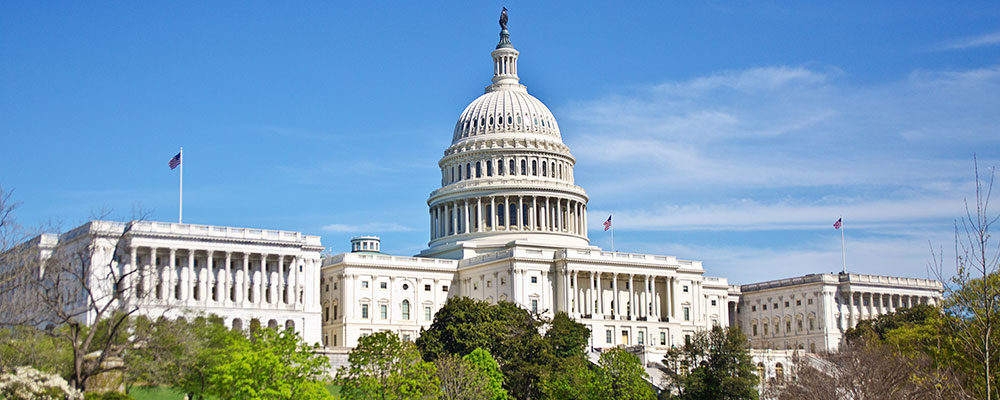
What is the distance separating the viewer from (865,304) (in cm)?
15300

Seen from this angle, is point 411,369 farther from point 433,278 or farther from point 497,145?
point 497,145

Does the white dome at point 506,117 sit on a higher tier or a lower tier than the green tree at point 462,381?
higher

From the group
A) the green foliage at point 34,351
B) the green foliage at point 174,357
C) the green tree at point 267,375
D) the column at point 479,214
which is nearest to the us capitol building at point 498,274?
the column at point 479,214

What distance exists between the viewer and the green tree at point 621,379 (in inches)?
3130

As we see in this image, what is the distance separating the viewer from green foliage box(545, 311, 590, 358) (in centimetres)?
9312

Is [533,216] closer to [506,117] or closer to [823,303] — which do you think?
[506,117]

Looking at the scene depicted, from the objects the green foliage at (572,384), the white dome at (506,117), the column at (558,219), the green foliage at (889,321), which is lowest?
the green foliage at (572,384)

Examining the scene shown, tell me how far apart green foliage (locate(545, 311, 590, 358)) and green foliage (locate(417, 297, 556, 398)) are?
1.48 meters

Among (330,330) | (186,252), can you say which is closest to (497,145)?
(330,330)

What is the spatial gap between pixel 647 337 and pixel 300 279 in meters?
37.5

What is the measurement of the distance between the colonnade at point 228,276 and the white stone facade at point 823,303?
58.9 meters

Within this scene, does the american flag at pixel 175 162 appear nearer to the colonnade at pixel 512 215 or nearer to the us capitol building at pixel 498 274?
the us capitol building at pixel 498 274

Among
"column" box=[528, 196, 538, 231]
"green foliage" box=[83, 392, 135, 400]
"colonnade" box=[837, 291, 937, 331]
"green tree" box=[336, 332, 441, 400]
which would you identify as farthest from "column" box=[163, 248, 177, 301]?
"colonnade" box=[837, 291, 937, 331]

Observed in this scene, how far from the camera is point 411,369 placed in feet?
234
